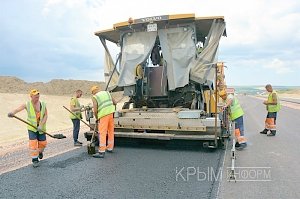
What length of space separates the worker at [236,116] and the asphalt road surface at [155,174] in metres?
0.27

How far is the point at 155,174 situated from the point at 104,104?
2202 mm

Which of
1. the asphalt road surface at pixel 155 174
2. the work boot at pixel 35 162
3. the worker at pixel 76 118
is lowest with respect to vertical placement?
the asphalt road surface at pixel 155 174

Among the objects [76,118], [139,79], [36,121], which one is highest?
[139,79]

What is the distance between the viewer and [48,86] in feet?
157

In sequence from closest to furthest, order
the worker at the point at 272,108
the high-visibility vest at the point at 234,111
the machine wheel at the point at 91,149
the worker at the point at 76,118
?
the machine wheel at the point at 91,149
the high-visibility vest at the point at 234,111
the worker at the point at 76,118
the worker at the point at 272,108

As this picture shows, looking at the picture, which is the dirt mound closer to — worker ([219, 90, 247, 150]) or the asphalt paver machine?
the asphalt paver machine

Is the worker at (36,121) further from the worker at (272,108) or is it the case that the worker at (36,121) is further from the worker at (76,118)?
the worker at (272,108)

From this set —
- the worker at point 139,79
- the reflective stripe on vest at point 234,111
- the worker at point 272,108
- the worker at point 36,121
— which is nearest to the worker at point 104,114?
the worker at point 139,79

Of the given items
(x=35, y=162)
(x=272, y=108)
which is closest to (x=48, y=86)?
(x=272, y=108)

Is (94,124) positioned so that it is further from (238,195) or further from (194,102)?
(238,195)

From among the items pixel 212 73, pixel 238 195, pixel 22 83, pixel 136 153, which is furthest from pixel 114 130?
pixel 22 83

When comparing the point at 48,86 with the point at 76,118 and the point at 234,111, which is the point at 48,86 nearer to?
the point at 76,118

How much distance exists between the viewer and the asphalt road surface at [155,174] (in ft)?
14.4

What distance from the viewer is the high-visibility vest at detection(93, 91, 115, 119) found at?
6895 mm
